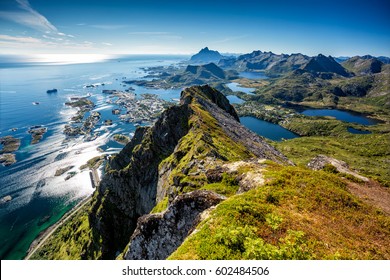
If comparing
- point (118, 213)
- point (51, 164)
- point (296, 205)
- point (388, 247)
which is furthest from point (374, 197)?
point (51, 164)

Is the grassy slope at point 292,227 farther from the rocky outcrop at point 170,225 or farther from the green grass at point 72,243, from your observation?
the green grass at point 72,243

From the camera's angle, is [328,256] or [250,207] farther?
[250,207]

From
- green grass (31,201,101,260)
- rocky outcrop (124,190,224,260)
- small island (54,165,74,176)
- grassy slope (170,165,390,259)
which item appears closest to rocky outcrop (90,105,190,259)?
green grass (31,201,101,260)

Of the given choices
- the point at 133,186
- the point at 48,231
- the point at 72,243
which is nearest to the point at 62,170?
the point at 48,231

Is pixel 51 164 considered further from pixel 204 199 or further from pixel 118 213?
pixel 204 199

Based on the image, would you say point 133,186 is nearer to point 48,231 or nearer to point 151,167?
point 151,167
